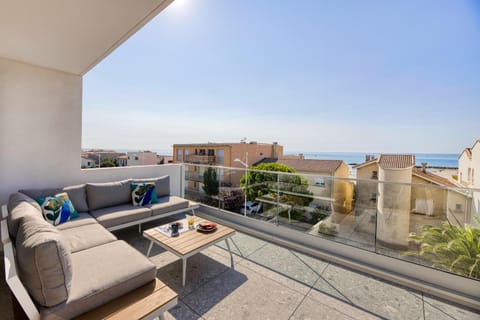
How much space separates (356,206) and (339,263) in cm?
85

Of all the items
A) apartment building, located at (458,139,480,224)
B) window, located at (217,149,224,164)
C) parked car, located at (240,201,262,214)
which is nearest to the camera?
parked car, located at (240,201,262,214)

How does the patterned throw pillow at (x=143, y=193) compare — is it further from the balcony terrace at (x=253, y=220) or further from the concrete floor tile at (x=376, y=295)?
the concrete floor tile at (x=376, y=295)

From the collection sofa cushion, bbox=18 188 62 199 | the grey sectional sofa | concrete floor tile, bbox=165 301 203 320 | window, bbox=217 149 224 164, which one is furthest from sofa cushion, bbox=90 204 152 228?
window, bbox=217 149 224 164

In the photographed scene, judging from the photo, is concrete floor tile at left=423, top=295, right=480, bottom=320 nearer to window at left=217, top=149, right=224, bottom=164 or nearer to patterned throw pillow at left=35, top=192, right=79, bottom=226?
patterned throw pillow at left=35, top=192, right=79, bottom=226

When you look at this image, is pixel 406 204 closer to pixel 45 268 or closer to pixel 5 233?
pixel 45 268

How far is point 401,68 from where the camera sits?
8734 millimetres

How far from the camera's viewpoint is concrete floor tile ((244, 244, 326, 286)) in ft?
7.37

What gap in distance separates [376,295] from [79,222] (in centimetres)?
345

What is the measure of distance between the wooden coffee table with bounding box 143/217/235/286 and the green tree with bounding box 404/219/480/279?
2.24 metres

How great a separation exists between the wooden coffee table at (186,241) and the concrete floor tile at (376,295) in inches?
49.0

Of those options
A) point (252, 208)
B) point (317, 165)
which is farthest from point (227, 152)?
point (252, 208)

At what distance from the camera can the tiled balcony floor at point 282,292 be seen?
1725 millimetres

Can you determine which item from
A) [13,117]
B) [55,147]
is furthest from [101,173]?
[13,117]

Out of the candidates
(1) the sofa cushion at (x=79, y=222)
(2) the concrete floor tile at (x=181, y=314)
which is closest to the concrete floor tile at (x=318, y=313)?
(2) the concrete floor tile at (x=181, y=314)
